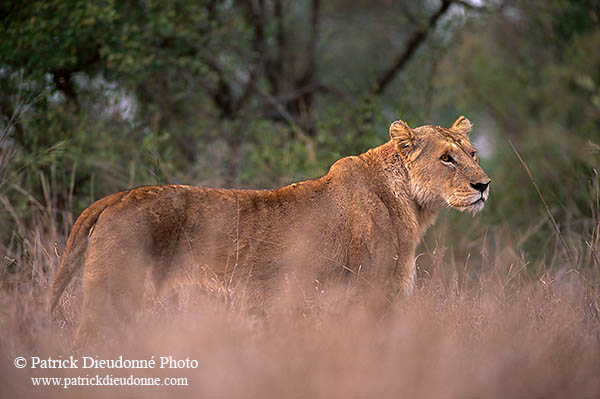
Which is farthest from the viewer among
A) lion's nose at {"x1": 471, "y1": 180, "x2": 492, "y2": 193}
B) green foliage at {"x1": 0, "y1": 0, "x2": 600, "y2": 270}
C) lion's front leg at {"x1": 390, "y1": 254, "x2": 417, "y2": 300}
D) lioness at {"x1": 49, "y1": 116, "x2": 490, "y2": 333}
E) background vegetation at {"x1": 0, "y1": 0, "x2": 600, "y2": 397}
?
green foliage at {"x1": 0, "y1": 0, "x2": 600, "y2": 270}

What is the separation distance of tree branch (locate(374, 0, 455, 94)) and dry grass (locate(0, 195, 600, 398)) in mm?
Result: 7734

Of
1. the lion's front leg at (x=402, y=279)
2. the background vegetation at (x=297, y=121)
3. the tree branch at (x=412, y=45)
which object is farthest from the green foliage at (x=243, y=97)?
the lion's front leg at (x=402, y=279)

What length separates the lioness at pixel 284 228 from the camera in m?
3.88

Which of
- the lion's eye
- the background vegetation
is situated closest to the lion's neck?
the lion's eye

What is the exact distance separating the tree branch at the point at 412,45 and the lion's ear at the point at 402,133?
659 centimetres

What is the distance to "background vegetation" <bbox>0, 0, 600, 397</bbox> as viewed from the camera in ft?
16.8

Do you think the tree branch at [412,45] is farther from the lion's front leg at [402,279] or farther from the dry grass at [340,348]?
the dry grass at [340,348]

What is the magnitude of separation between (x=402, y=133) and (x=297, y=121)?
743 centimetres

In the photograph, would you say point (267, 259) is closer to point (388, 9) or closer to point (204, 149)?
point (204, 149)

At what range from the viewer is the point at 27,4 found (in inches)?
295

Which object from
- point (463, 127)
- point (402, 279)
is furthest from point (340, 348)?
point (463, 127)

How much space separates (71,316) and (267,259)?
1.58m

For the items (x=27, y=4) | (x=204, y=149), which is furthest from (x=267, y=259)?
(x=204, y=149)

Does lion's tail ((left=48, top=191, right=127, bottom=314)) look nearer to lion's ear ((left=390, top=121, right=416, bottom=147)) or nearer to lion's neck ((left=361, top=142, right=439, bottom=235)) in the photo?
lion's neck ((left=361, top=142, right=439, bottom=235))
